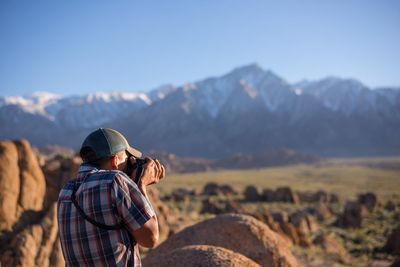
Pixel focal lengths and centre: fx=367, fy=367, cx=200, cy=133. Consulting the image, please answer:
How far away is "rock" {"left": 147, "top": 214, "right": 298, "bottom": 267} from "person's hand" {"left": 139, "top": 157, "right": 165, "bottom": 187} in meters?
4.12

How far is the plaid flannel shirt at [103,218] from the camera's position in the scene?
253cm

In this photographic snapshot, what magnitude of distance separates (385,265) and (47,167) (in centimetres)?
1426

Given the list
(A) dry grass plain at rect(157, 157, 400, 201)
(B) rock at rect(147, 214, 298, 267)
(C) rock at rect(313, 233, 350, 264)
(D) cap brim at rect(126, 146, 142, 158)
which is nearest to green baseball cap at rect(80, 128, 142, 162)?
(D) cap brim at rect(126, 146, 142, 158)

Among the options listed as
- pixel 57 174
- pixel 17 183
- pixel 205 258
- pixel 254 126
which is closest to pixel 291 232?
pixel 57 174

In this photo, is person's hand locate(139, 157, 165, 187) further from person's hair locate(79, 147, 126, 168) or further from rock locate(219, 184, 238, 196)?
rock locate(219, 184, 238, 196)

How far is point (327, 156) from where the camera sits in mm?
140000

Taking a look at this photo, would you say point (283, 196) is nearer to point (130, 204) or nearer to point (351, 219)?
point (351, 219)

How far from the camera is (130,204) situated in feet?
8.30

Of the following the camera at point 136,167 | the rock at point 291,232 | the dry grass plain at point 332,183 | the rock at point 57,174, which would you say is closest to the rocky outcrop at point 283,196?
the dry grass plain at point 332,183

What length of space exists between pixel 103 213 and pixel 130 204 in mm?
202

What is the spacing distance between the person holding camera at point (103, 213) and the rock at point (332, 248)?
15.3 metres

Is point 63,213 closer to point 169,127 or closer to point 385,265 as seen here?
point 385,265

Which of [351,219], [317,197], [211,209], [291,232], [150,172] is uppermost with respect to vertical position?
[150,172]

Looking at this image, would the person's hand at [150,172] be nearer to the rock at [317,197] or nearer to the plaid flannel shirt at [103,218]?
the plaid flannel shirt at [103,218]
